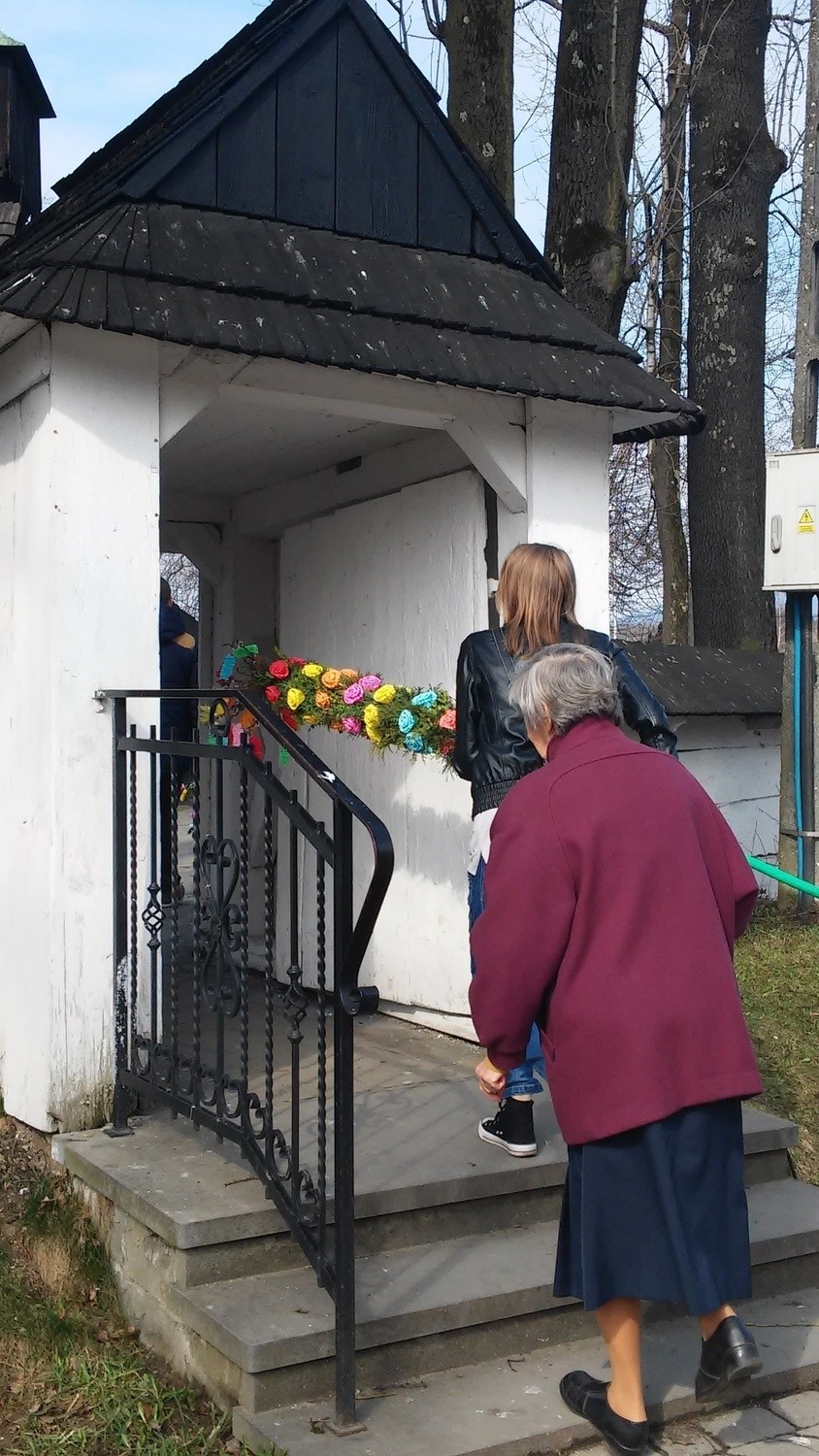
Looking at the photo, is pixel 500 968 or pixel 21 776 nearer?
pixel 500 968

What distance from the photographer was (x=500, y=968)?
2.96 m

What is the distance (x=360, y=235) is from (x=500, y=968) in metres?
3.18

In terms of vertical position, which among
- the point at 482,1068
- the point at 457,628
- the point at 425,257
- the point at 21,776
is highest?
the point at 425,257

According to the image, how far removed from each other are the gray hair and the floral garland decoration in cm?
169

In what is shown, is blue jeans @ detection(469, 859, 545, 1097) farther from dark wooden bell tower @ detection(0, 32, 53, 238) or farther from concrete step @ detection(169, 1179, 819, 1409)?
dark wooden bell tower @ detection(0, 32, 53, 238)

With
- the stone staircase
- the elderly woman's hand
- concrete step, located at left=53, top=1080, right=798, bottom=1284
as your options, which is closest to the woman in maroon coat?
the elderly woman's hand

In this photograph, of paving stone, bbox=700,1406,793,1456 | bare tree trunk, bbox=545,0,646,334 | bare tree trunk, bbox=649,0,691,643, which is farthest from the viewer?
bare tree trunk, bbox=649,0,691,643

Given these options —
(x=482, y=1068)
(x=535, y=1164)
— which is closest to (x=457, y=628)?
(x=535, y=1164)

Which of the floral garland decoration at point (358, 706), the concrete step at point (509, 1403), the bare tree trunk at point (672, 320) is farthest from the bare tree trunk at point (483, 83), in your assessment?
the concrete step at point (509, 1403)

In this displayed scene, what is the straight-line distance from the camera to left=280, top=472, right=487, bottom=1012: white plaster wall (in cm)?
564

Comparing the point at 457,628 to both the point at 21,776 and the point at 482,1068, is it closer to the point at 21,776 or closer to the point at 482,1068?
the point at 21,776

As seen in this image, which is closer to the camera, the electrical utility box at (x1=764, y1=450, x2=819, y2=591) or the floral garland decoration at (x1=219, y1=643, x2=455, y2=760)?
the floral garland decoration at (x1=219, y1=643, x2=455, y2=760)

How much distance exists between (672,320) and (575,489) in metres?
12.9

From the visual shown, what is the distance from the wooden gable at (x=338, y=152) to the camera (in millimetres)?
4887
